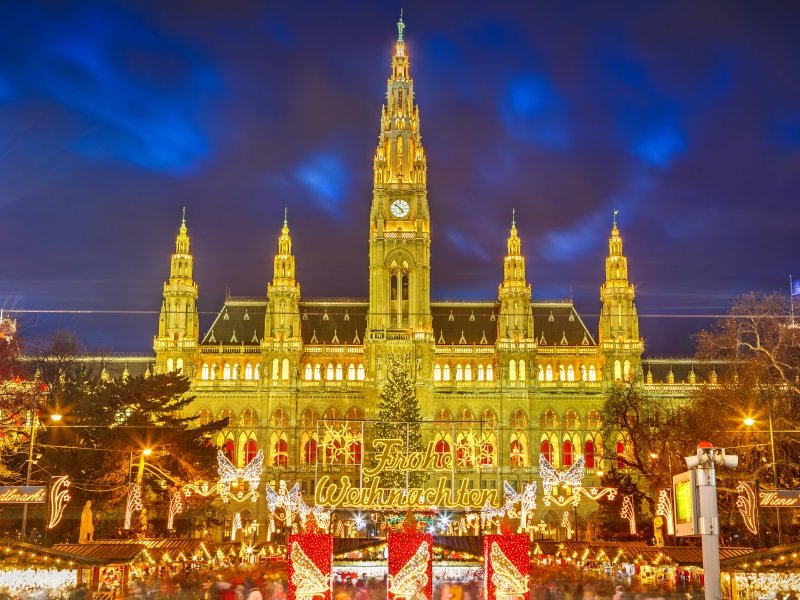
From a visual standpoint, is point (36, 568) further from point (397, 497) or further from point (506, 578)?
point (397, 497)

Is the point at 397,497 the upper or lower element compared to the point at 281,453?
lower

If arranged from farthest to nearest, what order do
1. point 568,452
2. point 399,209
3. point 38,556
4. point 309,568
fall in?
point 399,209, point 568,452, point 38,556, point 309,568

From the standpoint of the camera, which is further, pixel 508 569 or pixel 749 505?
pixel 749 505

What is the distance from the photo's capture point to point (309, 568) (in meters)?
25.9

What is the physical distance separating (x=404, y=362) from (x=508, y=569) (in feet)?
199

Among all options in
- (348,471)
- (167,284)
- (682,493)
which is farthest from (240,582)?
(167,284)

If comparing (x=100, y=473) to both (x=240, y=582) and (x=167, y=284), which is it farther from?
(x=167, y=284)

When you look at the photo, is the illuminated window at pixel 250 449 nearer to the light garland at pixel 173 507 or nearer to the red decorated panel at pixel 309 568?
the light garland at pixel 173 507

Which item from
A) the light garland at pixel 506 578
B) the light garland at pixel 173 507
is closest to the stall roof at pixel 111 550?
the light garland at pixel 506 578

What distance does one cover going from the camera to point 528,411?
90.6 metres

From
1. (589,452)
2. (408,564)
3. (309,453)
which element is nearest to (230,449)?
(309,453)

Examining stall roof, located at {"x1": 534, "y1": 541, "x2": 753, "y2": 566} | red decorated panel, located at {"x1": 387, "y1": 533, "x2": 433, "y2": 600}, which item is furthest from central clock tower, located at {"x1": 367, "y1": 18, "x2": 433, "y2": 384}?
red decorated panel, located at {"x1": 387, "y1": 533, "x2": 433, "y2": 600}

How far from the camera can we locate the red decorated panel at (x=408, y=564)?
85.3ft

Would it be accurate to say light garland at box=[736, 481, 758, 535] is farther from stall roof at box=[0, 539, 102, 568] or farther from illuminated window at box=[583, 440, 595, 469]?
illuminated window at box=[583, 440, 595, 469]
